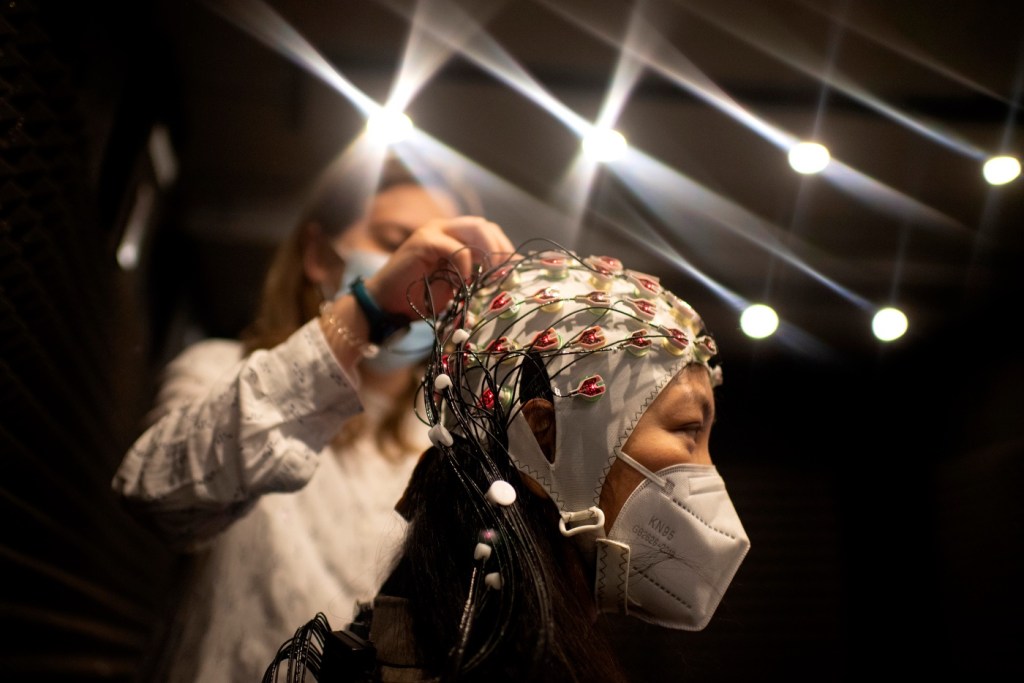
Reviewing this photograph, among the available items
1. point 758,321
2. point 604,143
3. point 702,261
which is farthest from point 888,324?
point 604,143

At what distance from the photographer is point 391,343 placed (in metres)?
1.30

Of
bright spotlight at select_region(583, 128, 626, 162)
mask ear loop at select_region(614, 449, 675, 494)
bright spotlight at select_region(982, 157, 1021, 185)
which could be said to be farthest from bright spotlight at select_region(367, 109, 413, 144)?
bright spotlight at select_region(982, 157, 1021, 185)

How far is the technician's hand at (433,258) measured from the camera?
121 centimetres

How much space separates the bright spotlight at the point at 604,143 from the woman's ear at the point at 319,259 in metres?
0.63

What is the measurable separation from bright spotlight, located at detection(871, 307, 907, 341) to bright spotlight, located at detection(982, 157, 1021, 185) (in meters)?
0.34

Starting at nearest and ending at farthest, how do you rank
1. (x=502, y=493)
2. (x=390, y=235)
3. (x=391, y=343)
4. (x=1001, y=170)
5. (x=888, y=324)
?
(x=502, y=493) → (x=391, y=343) → (x=390, y=235) → (x=1001, y=170) → (x=888, y=324)

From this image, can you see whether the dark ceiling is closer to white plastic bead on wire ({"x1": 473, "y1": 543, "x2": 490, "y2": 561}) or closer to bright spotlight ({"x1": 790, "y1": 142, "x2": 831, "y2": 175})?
bright spotlight ({"x1": 790, "y1": 142, "x2": 831, "y2": 175})

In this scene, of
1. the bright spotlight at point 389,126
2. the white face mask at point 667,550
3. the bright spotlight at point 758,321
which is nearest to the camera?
the white face mask at point 667,550

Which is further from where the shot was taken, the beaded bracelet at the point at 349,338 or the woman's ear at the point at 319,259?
the woman's ear at the point at 319,259

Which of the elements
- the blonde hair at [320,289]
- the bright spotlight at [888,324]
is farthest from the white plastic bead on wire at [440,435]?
the bright spotlight at [888,324]

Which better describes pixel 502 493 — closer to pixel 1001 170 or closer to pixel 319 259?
pixel 319 259

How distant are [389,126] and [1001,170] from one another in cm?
135

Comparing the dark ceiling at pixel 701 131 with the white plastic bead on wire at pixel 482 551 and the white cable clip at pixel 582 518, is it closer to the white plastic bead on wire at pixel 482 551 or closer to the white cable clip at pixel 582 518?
the white cable clip at pixel 582 518

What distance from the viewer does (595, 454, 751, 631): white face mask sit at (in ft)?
3.35
